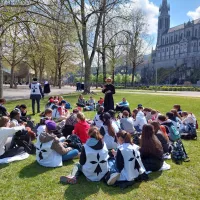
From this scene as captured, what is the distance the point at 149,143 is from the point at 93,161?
4.30 feet

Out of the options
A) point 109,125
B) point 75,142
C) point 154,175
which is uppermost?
point 109,125

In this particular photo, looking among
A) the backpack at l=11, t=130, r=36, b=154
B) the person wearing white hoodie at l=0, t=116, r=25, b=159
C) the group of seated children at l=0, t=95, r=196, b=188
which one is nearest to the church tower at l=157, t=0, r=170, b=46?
the group of seated children at l=0, t=95, r=196, b=188

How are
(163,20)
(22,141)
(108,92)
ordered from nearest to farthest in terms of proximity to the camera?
(22,141) < (108,92) < (163,20)

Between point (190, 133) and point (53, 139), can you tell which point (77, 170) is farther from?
point (190, 133)

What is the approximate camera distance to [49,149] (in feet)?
17.9

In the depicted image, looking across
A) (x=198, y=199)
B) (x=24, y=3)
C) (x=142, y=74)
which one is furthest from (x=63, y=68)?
(x=142, y=74)

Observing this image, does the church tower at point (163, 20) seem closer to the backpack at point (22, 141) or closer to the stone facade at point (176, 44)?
the stone facade at point (176, 44)

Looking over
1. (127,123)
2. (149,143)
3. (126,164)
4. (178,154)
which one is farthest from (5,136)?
(178,154)

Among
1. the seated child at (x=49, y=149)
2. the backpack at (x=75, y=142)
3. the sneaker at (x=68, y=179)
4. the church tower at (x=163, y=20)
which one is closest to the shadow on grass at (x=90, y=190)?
the sneaker at (x=68, y=179)

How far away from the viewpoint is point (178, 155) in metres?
6.13

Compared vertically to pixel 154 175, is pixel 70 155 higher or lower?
higher

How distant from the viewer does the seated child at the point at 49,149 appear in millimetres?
5418

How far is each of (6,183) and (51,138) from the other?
1.34 meters

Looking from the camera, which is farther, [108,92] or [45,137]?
[108,92]
